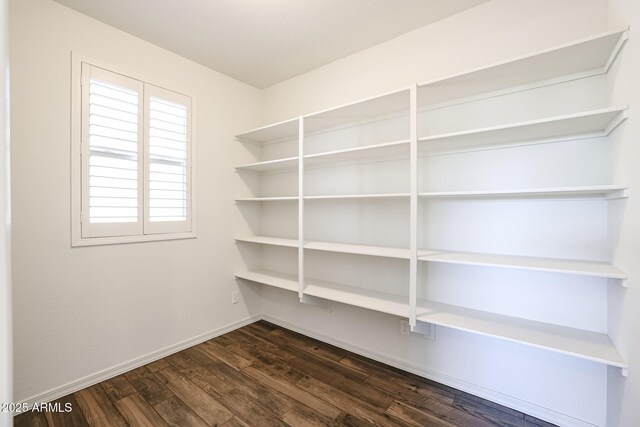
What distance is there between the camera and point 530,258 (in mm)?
1625

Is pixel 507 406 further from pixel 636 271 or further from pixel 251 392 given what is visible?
pixel 251 392

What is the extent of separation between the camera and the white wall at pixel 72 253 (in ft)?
5.64

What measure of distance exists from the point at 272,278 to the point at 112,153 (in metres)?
1.69

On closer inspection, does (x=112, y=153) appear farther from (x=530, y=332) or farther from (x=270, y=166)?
(x=530, y=332)

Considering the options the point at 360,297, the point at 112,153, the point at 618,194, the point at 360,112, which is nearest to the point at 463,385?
the point at 360,297

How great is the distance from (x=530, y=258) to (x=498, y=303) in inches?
14.1

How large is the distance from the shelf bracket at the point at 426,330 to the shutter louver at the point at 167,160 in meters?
2.14

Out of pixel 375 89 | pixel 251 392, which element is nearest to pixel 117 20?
pixel 375 89

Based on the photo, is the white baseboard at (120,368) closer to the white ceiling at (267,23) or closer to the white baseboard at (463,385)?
the white baseboard at (463,385)

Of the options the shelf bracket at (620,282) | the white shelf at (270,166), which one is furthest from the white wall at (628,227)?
the white shelf at (270,166)

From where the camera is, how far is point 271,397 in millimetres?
1860

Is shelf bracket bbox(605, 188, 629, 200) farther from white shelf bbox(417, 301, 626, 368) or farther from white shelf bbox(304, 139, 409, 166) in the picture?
white shelf bbox(304, 139, 409, 166)

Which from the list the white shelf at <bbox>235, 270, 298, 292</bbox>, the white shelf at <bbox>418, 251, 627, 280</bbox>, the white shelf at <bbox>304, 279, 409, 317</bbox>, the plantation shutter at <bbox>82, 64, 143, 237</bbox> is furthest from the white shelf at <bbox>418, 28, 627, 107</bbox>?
the plantation shutter at <bbox>82, 64, 143, 237</bbox>

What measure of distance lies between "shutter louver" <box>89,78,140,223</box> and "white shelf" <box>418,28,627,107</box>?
2.18 meters
